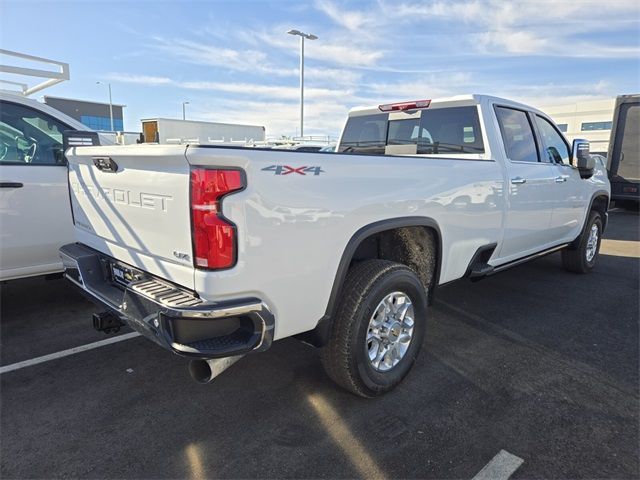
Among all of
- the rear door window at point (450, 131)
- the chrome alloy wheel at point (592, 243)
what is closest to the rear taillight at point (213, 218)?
the rear door window at point (450, 131)

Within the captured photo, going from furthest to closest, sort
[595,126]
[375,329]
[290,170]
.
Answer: [595,126], [375,329], [290,170]

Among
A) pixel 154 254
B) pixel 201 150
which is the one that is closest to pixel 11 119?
pixel 154 254

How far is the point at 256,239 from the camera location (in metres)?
2.18

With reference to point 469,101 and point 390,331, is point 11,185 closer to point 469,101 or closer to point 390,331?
point 390,331

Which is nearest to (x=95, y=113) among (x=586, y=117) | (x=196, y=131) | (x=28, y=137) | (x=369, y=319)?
(x=196, y=131)

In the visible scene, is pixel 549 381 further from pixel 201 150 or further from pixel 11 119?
pixel 11 119

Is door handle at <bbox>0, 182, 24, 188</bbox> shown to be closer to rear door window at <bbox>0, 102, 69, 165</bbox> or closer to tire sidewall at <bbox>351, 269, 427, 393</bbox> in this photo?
rear door window at <bbox>0, 102, 69, 165</bbox>

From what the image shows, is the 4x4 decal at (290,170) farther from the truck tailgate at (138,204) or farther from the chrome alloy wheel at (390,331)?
the chrome alloy wheel at (390,331)

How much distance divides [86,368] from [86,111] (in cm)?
6034

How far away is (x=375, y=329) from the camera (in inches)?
115

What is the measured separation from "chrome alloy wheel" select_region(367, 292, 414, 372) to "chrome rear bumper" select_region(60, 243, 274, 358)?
2.84ft

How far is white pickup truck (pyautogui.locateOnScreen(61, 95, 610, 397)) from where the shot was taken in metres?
2.14

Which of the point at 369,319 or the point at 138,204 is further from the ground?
the point at 138,204

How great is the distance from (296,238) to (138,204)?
922 mm
